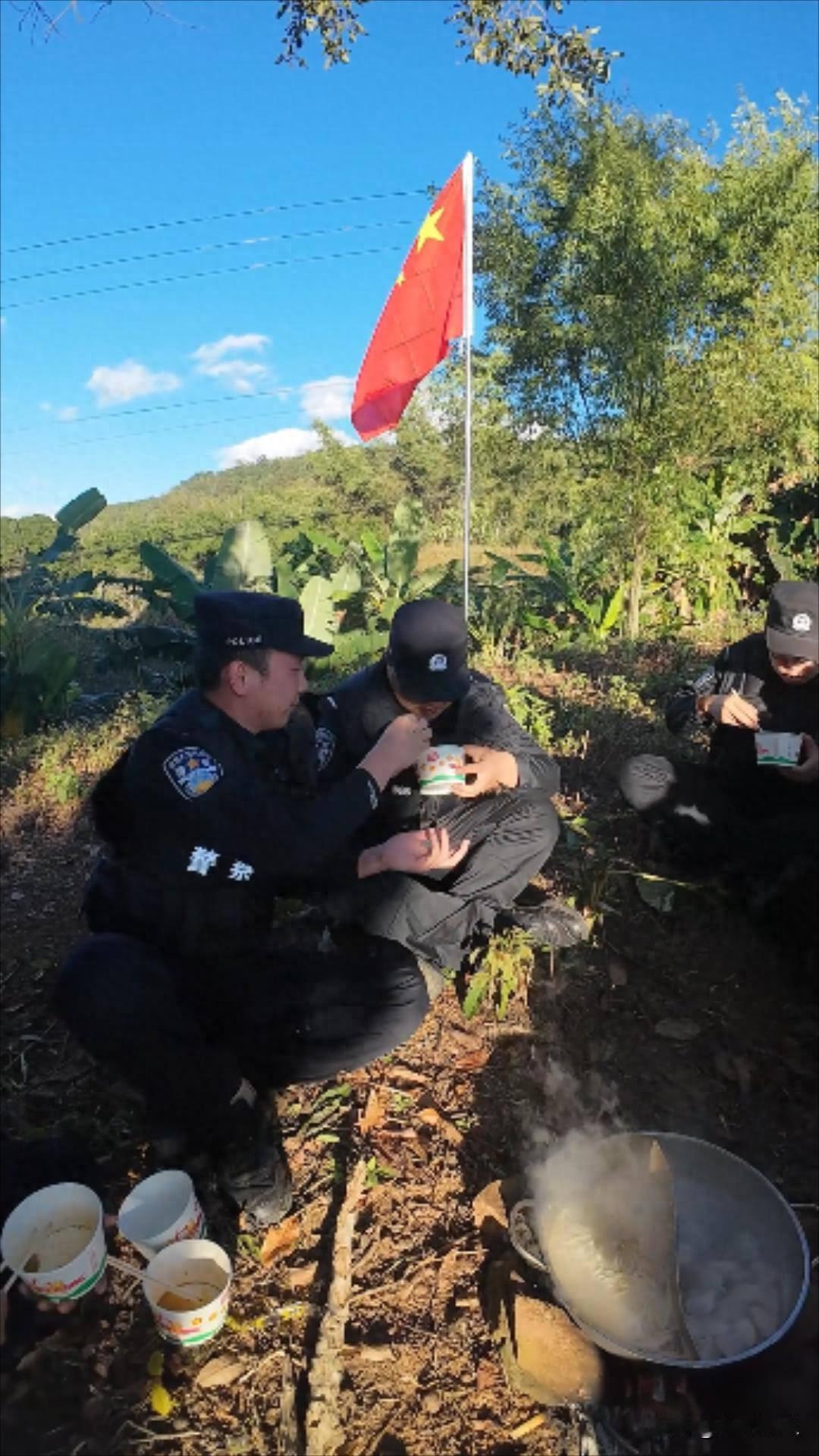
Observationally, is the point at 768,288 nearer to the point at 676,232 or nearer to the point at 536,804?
the point at 676,232

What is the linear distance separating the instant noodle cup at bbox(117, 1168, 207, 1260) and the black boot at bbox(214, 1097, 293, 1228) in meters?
0.18

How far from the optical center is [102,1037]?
2.14 m

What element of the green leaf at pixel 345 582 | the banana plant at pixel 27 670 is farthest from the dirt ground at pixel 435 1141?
the green leaf at pixel 345 582

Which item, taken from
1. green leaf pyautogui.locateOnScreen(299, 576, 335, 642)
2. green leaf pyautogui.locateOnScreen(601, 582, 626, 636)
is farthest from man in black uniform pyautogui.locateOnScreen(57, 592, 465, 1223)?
green leaf pyautogui.locateOnScreen(601, 582, 626, 636)

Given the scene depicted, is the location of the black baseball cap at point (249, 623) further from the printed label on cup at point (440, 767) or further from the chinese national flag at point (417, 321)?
the chinese national flag at point (417, 321)

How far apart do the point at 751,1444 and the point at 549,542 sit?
9.59 metres

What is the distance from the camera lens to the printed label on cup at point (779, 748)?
3.02 metres

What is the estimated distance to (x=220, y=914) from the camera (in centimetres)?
221

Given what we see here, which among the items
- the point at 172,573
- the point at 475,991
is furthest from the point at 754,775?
the point at 172,573

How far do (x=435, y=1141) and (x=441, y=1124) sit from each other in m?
0.06

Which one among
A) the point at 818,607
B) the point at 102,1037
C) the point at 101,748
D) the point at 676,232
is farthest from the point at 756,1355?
the point at 676,232

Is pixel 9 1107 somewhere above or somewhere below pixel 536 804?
below

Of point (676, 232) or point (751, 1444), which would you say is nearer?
point (751, 1444)

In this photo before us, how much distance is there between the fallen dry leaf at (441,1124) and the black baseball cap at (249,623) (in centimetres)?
140
